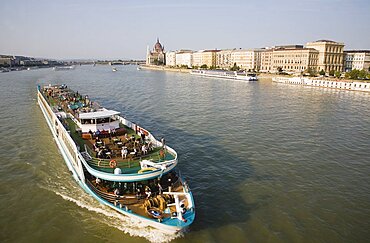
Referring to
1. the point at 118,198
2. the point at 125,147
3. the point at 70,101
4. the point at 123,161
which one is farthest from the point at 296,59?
the point at 118,198

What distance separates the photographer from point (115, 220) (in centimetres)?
1502

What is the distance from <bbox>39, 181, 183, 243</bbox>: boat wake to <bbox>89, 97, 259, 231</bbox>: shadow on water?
1.89 m

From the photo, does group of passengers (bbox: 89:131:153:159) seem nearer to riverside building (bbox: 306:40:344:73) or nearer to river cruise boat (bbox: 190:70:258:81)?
river cruise boat (bbox: 190:70:258:81)

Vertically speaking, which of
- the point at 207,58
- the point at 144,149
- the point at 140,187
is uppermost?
the point at 207,58

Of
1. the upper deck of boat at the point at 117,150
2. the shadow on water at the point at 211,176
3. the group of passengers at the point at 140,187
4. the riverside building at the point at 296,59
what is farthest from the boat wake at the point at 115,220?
the riverside building at the point at 296,59

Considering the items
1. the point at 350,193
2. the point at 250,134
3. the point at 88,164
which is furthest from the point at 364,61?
the point at 88,164

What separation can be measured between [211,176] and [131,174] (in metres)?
7.32

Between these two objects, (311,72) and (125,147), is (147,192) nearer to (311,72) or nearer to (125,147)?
(125,147)

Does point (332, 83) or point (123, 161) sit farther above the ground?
point (123, 161)

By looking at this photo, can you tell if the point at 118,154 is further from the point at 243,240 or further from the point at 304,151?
the point at 304,151

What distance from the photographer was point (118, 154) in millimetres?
17750

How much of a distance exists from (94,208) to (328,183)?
14.8 meters

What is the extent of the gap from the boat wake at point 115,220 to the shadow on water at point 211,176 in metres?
1.89

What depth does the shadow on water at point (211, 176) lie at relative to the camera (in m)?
15.6
